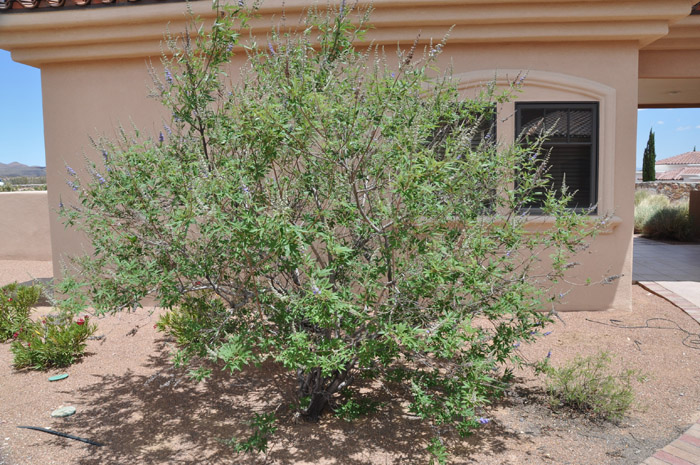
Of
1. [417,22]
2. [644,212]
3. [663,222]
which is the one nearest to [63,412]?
[417,22]

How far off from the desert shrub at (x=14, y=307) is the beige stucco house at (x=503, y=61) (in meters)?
0.83

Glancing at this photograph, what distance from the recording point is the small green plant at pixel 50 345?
5.21 metres

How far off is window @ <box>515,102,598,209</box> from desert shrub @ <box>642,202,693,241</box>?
9.30 m

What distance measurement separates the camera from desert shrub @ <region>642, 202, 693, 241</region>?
46.6ft

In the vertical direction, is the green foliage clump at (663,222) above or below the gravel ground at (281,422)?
above

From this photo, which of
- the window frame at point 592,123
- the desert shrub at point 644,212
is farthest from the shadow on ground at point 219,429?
the desert shrub at point 644,212

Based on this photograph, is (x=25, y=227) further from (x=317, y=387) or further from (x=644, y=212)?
(x=644, y=212)

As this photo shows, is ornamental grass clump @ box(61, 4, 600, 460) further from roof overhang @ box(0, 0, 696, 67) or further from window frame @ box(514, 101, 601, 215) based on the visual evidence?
window frame @ box(514, 101, 601, 215)

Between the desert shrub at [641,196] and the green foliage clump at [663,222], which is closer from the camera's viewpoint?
the green foliage clump at [663,222]

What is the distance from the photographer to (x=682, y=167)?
139ft

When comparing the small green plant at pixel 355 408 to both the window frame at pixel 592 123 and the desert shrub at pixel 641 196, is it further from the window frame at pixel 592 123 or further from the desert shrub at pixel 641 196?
the desert shrub at pixel 641 196

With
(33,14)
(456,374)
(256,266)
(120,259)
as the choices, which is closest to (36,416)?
(120,259)

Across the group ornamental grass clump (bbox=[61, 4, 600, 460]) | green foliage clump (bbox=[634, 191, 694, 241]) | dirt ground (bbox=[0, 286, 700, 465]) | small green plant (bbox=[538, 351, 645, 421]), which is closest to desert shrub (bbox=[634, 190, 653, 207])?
green foliage clump (bbox=[634, 191, 694, 241])

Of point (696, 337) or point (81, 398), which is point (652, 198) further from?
point (81, 398)
